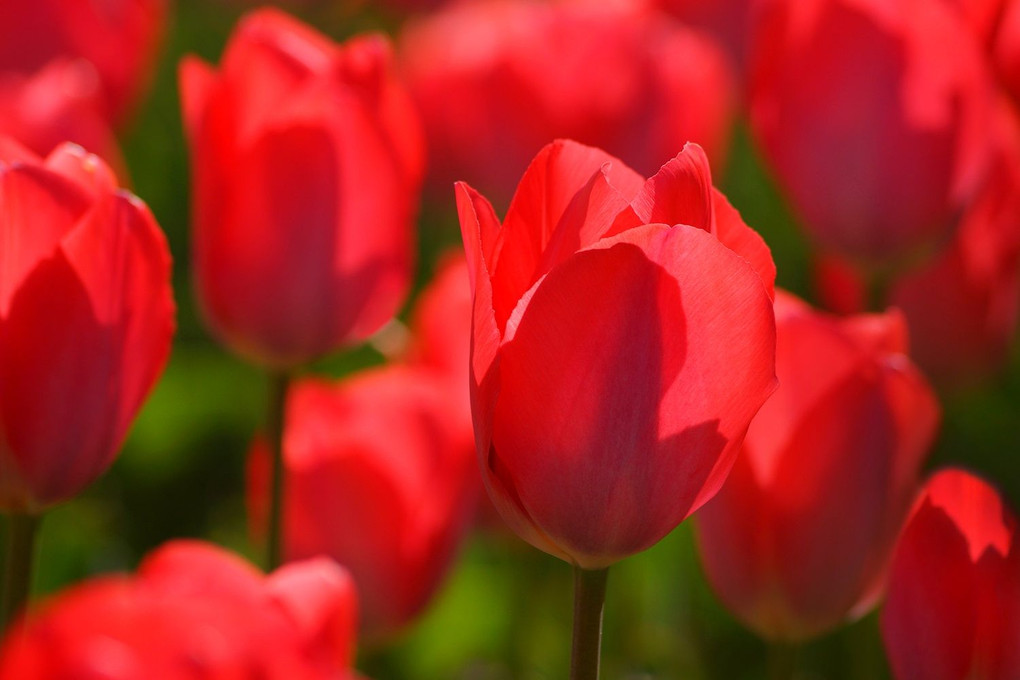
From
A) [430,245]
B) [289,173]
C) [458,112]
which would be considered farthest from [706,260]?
[430,245]

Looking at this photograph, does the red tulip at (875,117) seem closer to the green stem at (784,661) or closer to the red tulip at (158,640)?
the green stem at (784,661)

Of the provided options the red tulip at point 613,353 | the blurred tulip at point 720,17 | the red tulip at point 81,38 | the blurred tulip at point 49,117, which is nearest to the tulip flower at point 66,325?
the red tulip at point 613,353

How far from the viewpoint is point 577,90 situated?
1.03m

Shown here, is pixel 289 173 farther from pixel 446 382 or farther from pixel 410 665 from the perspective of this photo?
pixel 410 665

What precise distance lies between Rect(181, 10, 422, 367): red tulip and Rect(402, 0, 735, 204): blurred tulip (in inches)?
16.0

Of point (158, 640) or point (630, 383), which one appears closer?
point (158, 640)

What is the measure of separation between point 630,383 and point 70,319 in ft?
0.56

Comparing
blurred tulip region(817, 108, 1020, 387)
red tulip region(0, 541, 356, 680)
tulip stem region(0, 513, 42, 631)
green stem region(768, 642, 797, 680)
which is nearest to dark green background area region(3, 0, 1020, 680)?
blurred tulip region(817, 108, 1020, 387)

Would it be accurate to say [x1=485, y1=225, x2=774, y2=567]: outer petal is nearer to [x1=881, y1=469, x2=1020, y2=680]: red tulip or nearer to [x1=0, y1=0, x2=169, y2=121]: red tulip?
[x1=881, y1=469, x2=1020, y2=680]: red tulip

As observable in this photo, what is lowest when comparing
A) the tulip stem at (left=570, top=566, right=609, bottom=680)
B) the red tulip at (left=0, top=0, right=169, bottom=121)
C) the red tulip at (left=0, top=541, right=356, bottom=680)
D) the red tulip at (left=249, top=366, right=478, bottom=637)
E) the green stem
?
the red tulip at (left=249, top=366, right=478, bottom=637)

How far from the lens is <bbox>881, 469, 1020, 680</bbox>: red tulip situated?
427 mm

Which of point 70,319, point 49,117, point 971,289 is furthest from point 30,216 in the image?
point 971,289

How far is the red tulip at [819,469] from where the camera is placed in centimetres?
53

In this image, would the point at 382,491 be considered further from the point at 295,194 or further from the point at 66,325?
the point at 66,325
